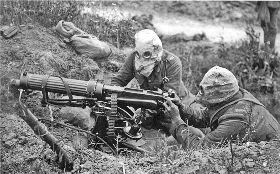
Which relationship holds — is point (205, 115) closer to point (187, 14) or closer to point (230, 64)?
point (230, 64)

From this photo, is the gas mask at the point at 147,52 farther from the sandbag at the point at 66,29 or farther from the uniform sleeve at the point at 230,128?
the sandbag at the point at 66,29

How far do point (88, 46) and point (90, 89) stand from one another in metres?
2.87

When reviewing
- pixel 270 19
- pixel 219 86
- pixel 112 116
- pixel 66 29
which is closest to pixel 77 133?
pixel 112 116

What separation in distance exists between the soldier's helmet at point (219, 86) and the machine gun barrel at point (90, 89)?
19.3 inches

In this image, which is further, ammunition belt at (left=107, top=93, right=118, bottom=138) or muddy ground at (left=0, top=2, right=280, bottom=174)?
ammunition belt at (left=107, top=93, right=118, bottom=138)

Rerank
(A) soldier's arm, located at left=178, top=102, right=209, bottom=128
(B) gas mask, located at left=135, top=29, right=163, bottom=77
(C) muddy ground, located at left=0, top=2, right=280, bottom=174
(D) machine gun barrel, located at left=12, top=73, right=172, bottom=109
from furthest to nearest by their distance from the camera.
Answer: (B) gas mask, located at left=135, top=29, right=163, bottom=77 → (A) soldier's arm, located at left=178, top=102, right=209, bottom=128 → (D) machine gun barrel, located at left=12, top=73, right=172, bottom=109 → (C) muddy ground, located at left=0, top=2, right=280, bottom=174

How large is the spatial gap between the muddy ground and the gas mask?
1215 millimetres

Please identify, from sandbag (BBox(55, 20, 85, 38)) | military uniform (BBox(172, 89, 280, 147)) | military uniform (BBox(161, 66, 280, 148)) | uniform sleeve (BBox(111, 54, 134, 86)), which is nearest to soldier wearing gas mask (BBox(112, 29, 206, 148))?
uniform sleeve (BBox(111, 54, 134, 86))

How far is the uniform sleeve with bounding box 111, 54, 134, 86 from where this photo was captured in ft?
24.1

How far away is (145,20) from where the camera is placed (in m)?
12.1

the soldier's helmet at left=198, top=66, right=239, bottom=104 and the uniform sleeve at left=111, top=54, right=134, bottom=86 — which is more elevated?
the soldier's helmet at left=198, top=66, right=239, bottom=104

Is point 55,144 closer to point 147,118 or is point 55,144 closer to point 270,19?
point 147,118

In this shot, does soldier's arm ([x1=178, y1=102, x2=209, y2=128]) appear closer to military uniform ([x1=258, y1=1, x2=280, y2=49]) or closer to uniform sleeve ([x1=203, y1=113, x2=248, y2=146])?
uniform sleeve ([x1=203, y1=113, x2=248, y2=146])

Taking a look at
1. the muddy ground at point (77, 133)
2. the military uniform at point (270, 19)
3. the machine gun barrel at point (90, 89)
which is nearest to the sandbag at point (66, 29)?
the muddy ground at point (77, 133)
